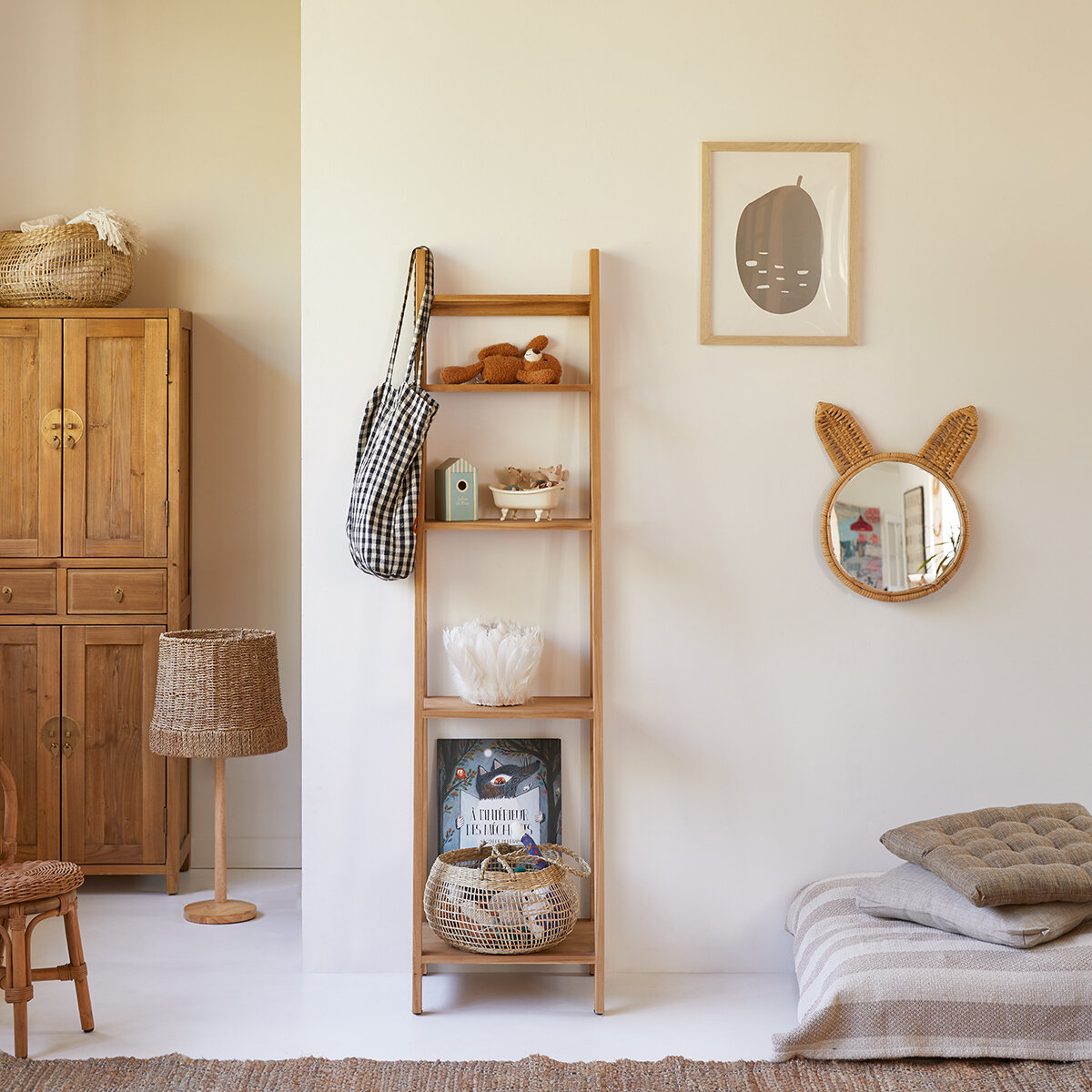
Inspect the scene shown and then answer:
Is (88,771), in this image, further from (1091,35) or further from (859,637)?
(1091,35)

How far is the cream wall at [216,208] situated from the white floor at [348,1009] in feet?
2.74

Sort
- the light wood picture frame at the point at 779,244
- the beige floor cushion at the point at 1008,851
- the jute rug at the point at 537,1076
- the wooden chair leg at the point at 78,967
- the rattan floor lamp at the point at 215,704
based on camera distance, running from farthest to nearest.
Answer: the rattan floor lamp at the point at 215,704 < the light wood picture frame at the point at 779,244 < the wooden chair leg at the point at 78,967 < the beige floor cushion at the point at 1008,851 < the jute rug at the point at 537,1076

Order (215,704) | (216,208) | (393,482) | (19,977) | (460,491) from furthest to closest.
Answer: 1. (216,208)
2. (215,704)
3. (460,491)
4. (393,482)
5. (19,977)

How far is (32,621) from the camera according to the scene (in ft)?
11.1

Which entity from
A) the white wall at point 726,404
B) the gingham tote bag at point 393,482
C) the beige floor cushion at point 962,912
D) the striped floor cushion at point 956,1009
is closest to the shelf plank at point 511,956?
the white wall at point 726,404

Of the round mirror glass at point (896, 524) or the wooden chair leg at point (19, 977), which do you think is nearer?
the wooden chair leg at point (19, 977)

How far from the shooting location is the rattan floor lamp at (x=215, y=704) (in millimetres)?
3088

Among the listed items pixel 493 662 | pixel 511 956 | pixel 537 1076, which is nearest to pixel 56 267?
pixel 493 662

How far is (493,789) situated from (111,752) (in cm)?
133

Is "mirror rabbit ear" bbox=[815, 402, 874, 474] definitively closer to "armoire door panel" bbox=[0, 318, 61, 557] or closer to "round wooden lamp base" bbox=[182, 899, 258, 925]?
"round wooden lamp base" bbox=[182, 899, 258, 925]

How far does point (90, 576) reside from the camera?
3379 millimetres

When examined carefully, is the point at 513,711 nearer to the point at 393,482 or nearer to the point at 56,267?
the point at 393,482

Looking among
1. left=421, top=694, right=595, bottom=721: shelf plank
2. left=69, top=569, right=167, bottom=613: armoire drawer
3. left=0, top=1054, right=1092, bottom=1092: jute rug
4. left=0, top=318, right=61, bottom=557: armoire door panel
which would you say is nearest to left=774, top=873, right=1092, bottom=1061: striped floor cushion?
left=0, top=1054, right=1092, bottom=1092: jute rug

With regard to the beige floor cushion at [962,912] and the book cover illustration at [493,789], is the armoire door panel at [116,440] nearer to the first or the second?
the book cover illustration at [493,789]
